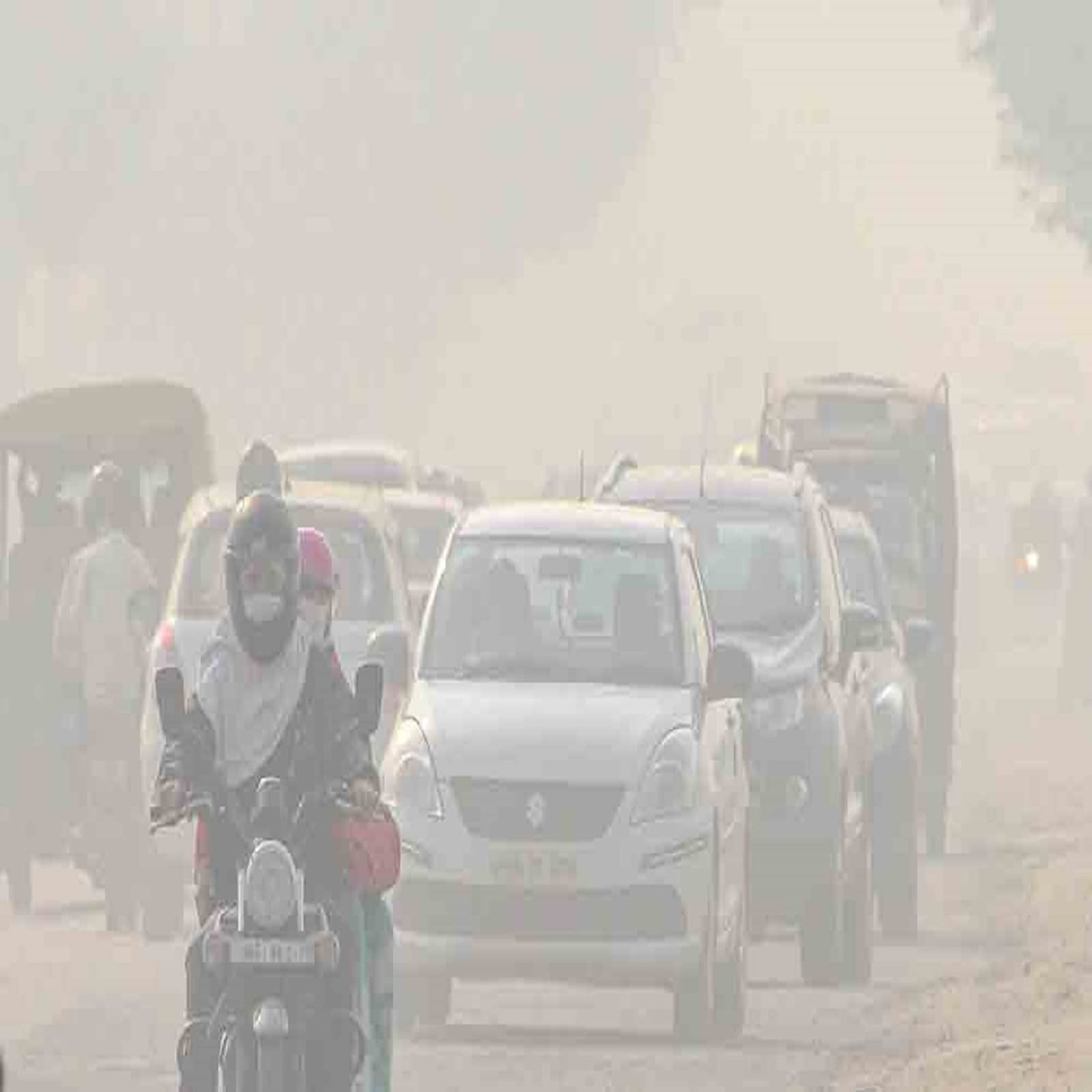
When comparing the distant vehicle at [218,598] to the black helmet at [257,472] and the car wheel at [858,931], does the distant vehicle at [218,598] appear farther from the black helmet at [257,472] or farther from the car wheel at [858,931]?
the car wheel at [858,931]

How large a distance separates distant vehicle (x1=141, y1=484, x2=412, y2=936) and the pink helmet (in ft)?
31.1

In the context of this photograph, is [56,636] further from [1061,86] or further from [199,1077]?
[1061,86]

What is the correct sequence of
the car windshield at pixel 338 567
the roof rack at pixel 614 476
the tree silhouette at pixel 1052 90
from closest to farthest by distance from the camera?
1. the car windshield at pixel 338 567
2. the roof rack at pixel 614 476
3. the tree silhouette at pixel 1052 90

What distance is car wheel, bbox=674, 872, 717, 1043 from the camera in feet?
64.0

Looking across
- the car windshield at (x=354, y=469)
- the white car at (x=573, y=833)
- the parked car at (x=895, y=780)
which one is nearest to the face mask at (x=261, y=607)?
the white car at (x=573, y=833)

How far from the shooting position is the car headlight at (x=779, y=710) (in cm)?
2227

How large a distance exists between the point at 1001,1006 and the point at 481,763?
2472mm

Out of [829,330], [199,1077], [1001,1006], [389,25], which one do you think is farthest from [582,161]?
[199,1077]

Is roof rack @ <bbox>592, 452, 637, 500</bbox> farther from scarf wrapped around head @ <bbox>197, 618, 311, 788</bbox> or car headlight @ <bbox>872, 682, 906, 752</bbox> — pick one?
scarf wrapped around head @ <bbox>197, 618, 311, 788</bbox>

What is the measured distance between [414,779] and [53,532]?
7.56 m

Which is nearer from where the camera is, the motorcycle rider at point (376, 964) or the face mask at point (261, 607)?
the face mask at point (261, 607)

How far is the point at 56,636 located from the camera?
78.0 feet

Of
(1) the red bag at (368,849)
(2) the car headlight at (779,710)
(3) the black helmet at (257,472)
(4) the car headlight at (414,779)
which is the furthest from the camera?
(2) the car headlight at (779,710)

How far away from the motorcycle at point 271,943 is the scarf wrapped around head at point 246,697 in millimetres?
79
